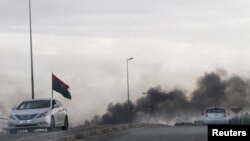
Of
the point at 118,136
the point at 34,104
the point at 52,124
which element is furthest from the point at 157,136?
the point at 34,104

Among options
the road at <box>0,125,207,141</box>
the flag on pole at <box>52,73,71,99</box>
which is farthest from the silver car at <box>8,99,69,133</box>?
the flag on pole at <box>52,73,71,99</box>

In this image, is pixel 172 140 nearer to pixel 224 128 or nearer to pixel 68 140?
pixel 68 140

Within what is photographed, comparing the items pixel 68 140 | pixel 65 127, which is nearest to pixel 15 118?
pixel 65 127

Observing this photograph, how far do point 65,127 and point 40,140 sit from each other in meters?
9.87

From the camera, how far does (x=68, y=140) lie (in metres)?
22.1

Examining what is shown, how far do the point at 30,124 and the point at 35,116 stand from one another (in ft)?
1.53

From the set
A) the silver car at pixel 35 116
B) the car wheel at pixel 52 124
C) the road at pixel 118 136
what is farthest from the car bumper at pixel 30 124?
the road at pixel 118 136

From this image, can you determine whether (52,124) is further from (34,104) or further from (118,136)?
(118,136)

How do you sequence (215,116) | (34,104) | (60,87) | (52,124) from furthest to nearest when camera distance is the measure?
(60,87) < (215,116) < (34,104) < (52,124)

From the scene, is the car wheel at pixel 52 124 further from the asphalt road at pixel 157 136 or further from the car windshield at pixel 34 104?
the asphalt road at pixel 157 136

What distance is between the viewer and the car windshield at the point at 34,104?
28.4 metres

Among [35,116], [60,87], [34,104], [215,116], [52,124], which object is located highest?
[60,87]

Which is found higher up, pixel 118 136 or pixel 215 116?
pixel 118 136

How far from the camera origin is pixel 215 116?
141ft
